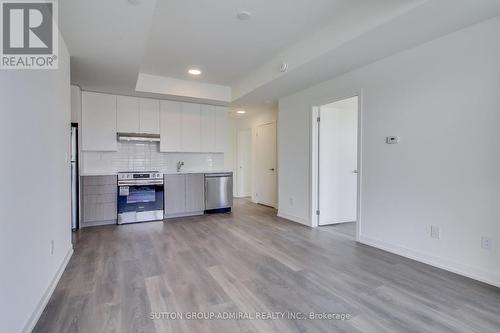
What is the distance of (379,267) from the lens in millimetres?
2768

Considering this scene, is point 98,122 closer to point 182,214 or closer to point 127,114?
point 127,114

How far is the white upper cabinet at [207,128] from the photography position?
5.72 meters

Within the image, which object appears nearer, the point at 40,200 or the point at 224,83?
the point at 40,200

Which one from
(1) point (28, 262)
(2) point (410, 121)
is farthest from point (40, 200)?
(2) point (410, 121)

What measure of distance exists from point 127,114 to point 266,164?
3340 mm

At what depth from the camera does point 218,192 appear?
18.3ft

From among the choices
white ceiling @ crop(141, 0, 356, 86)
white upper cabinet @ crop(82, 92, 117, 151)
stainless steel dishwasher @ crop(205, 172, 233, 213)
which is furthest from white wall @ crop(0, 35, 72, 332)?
stainless steel dishwasher @ crop(205, 172, 233, 213)

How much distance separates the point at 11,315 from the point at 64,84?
7.44 feet

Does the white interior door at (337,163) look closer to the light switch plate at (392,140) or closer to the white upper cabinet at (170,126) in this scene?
the light switch plate at (392,140)

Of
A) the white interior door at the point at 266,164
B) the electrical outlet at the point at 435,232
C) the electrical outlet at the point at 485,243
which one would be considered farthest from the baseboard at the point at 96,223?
the electrical outlet at the point at 485,243

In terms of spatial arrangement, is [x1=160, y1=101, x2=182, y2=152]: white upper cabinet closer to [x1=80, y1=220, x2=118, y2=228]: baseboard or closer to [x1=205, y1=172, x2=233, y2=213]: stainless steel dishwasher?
[x1=205, y1=172, x2=233, y2=213]: stainless steel dishwasher

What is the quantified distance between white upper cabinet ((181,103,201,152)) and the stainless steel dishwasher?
0.71m

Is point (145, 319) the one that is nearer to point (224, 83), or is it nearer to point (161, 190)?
point (161, 190)

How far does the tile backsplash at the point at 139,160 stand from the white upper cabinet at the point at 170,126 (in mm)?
289
